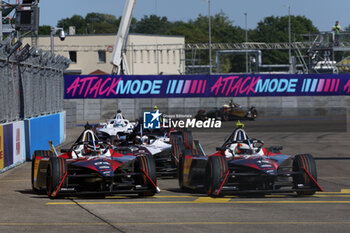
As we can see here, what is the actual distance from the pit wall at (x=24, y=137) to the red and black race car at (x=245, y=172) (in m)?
6.53

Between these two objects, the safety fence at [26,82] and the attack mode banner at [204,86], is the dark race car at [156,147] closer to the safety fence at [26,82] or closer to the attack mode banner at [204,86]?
the safety fence at [26,82]

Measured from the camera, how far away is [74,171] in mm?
14180

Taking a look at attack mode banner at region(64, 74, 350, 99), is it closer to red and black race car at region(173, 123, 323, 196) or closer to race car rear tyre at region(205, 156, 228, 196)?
red and black race car at region(173, 123, 323, 196)

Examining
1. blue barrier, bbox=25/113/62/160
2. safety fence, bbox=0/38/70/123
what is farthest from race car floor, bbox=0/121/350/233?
blue barrier, bbox=25/113/62/160

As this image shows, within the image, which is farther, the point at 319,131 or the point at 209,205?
the point at 319,131

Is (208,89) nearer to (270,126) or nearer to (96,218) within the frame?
(270,126)

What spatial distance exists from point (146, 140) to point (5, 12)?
12.7m

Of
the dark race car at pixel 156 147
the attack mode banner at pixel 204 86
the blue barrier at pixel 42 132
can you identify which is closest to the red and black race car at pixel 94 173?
the dark race car at pixel 156 147

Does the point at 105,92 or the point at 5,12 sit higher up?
the point at 5,12

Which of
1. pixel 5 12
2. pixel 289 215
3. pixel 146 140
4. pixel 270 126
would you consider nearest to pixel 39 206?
pixel 289 215

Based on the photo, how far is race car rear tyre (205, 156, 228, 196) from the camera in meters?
13.4

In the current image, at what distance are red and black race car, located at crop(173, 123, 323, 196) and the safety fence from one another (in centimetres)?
742

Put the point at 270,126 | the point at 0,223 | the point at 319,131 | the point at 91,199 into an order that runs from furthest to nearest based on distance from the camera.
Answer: the point at 270,126 → the point at 319,131 → the point at 91,199 → the point at 0,223

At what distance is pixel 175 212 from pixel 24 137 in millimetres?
12078
